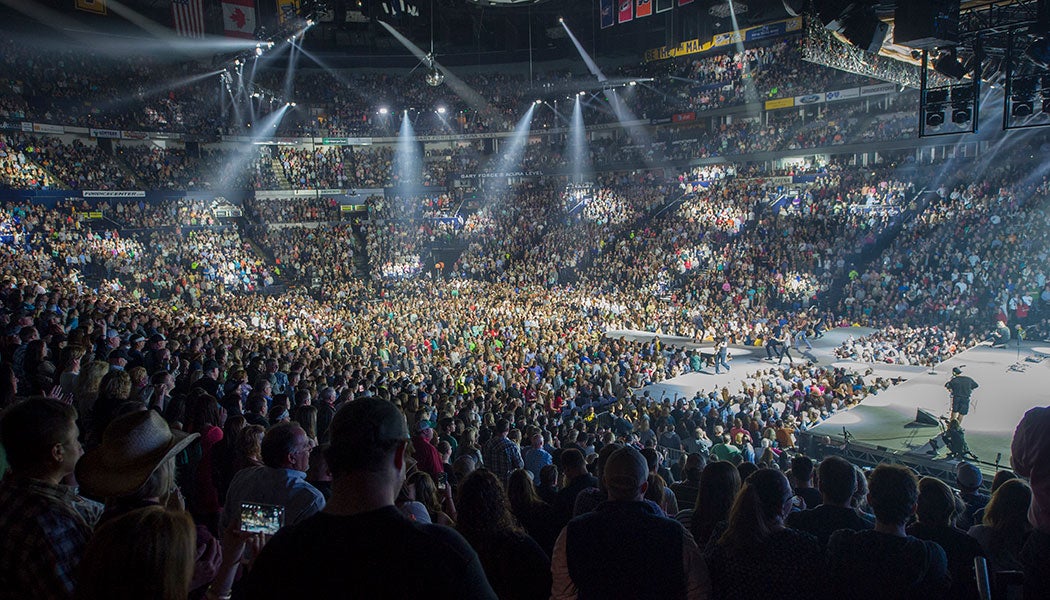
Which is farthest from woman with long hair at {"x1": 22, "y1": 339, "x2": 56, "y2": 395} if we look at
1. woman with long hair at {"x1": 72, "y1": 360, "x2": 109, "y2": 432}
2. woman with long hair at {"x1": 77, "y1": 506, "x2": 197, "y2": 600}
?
woman with long hair at {"x1": 77, "y1": 506, "x2": 197, "y2": 600}

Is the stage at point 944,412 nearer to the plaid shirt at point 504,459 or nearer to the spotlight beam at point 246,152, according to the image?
the plaid shirt at point 504,459

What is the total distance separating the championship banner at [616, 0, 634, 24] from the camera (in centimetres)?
2836

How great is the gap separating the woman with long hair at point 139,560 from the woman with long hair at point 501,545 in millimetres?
1151

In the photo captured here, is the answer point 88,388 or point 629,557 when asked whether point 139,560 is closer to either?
point 629,557

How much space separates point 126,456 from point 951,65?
13.1 meters

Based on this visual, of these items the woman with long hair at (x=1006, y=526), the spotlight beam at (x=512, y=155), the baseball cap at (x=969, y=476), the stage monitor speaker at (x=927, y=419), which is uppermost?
the spotlight beam at (x=512, y=155)

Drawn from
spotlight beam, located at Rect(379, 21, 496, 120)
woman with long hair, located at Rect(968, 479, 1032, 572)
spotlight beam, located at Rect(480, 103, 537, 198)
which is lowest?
woman with long hair, located at Rect(968, 479, 1032, 572)

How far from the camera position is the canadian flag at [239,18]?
27438 mm

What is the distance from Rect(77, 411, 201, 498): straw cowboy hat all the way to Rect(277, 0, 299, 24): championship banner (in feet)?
86.5

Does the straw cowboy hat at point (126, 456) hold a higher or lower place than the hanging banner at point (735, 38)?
lower

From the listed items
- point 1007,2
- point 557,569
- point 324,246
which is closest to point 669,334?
point 1007,2

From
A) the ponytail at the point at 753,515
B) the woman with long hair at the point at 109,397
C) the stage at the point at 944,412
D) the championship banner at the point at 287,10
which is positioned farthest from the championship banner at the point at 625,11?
the ponytail at the point at 753,515

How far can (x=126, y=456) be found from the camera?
2150 mm

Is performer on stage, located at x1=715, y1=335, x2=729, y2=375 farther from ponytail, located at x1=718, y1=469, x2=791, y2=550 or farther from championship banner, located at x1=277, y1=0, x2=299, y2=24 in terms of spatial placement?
championship banner, located at x1=277, y1=0, x2=299, y2=24
